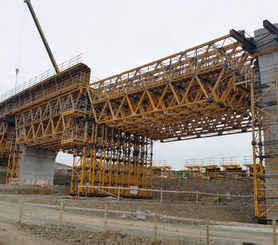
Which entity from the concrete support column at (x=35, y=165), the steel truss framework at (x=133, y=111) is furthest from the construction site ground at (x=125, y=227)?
the concrete support column at (x=35, y=165)

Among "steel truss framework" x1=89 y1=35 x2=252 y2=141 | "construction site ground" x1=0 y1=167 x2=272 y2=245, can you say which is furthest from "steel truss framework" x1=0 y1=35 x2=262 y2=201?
"construction site ground" x1=0 y1=167 x2=272 y2=245

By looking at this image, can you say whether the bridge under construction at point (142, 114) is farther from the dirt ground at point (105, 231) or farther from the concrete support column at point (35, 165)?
the dirt ground at point (105, 231)

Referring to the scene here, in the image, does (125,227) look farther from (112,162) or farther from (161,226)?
(112,162)

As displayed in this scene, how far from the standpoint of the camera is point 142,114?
90.5 ft

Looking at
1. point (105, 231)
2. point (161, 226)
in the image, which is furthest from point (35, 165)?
point (105, 231)

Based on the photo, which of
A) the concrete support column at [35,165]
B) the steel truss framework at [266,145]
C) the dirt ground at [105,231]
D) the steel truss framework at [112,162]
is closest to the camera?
the dirt ground at [105,231]

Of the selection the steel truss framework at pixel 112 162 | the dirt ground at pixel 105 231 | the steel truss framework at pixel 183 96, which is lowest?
the dirt ground at pixel 105 231

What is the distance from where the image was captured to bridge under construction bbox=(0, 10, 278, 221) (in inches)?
811

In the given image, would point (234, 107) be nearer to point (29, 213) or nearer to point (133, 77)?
point (133, 77)

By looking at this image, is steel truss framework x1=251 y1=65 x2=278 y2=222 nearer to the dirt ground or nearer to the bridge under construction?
the bridge under construction

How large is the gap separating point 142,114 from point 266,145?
36.4ft

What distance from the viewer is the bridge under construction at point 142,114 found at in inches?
811

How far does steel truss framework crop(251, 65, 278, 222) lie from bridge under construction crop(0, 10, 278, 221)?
6 cm

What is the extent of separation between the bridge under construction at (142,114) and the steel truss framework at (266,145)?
58mm
